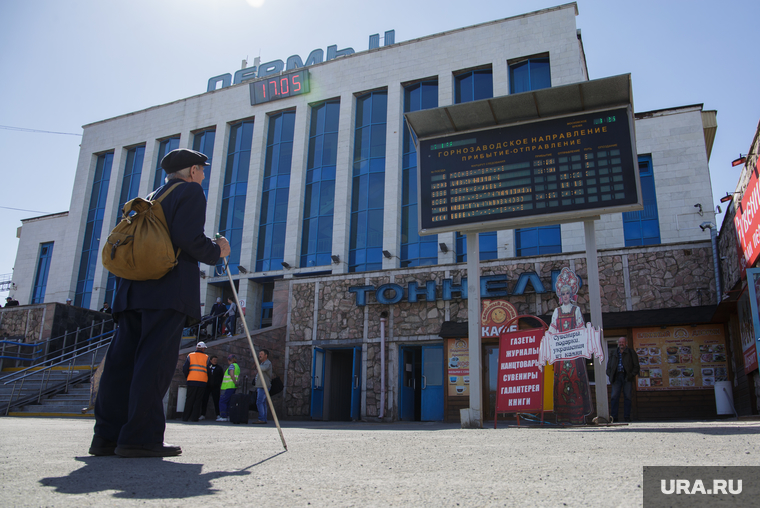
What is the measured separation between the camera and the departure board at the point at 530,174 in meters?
8.63

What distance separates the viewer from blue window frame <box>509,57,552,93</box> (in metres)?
22.7

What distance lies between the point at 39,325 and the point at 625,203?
20.6m

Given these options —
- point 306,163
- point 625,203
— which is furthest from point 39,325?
point 625,203

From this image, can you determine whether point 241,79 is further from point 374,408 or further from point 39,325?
point 374,408

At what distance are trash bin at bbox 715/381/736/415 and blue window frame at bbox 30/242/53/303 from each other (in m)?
32.9

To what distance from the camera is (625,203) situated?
8.41 meters

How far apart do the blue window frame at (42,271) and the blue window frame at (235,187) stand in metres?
12.5

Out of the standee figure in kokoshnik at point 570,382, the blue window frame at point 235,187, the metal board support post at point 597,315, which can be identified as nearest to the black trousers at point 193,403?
the standee figure in kokoshnik at point 570,382

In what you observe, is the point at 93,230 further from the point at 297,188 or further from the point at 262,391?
the point at 262,391

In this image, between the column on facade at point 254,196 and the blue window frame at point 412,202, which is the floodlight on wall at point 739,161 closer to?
the blue window frame at point 412,202

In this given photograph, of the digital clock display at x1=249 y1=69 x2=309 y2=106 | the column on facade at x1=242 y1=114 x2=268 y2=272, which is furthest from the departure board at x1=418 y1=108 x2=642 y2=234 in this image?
the digital clock display at x1=249 y1=69 x2=309 y2=106

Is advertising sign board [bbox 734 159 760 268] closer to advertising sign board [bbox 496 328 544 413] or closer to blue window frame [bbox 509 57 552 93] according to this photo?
advertising sign board [bbox 496 328 544 413]

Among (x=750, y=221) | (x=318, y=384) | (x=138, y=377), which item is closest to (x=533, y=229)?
(x=318, y=384)

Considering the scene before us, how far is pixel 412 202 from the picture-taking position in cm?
2280
